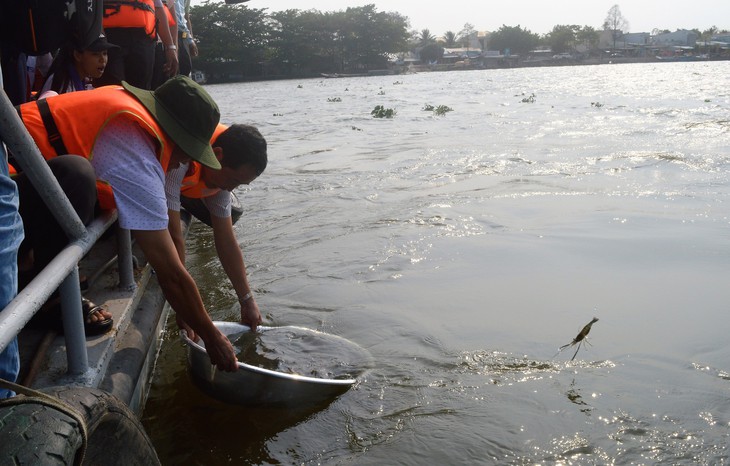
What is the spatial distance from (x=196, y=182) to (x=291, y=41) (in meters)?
78.1

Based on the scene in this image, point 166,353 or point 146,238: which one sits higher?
point 146,238

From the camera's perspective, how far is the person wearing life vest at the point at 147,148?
8.85 feet

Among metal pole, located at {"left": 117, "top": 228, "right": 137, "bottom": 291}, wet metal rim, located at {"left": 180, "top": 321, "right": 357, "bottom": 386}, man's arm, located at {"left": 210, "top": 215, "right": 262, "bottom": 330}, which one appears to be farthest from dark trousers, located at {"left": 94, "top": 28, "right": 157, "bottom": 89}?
wet metal rim, located at {"left": 180, "top": 321, "right": 357, "bottom": 386}

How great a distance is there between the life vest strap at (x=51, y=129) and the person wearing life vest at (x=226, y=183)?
0.58 meters

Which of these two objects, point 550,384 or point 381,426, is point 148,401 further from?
point 550,384

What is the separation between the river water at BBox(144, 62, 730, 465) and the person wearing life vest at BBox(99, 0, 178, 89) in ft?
5.10

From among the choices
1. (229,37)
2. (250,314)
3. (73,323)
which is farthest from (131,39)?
(229,37)

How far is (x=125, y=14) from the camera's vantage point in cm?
484

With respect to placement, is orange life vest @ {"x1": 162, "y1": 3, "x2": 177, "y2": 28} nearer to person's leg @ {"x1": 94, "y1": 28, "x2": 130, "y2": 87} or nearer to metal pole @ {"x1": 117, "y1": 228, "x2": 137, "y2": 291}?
person's leg @ {"x1": 94, "y1": 28, "x2": 130, "y2": 87}

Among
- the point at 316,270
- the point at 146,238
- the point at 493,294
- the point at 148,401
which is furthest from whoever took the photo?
the point at 316,270

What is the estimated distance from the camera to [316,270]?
566 cm

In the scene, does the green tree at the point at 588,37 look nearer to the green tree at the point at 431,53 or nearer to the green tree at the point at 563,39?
the green tree at the point at 563,39

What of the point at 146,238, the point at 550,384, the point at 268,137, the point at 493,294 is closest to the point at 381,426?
the point at 550,384

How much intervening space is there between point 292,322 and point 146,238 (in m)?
1.94
